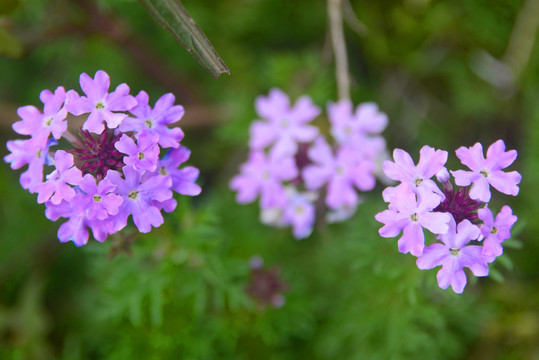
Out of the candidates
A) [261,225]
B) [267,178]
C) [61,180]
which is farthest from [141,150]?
[261,225]

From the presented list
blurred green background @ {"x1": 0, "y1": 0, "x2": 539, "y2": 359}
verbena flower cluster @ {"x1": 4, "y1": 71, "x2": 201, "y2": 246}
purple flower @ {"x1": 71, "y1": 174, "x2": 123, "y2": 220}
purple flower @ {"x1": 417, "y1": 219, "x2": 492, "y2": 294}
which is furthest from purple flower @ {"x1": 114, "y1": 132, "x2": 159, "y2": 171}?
purple flower @ {"x1": 417, "y1": 219, "x2": 492, "y2": 294}

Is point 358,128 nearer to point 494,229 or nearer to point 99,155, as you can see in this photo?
point 494,229

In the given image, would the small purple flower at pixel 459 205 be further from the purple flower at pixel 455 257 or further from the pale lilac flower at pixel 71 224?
the pale lilac flower at pixel 71 224

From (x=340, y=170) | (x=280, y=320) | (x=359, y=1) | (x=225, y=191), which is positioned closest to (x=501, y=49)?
(x=359, y=1)

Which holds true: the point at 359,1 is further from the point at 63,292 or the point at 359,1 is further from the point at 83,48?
the point at 63,292

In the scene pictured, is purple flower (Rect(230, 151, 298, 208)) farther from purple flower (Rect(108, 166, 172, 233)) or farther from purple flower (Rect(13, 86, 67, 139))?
purple flower (Rect(13, 86, 67, 139))

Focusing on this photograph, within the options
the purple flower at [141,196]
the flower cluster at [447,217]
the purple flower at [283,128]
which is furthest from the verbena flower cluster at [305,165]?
the purple flower at [141,196]
